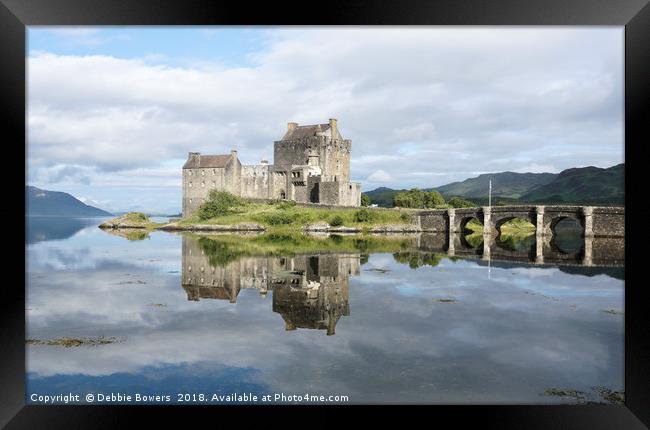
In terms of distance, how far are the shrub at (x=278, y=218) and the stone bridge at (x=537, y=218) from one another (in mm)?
13036

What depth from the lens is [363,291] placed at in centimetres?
1670

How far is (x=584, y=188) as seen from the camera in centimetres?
16012

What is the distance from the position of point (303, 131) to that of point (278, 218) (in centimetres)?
1508

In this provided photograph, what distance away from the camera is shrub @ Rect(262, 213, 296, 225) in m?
54.3

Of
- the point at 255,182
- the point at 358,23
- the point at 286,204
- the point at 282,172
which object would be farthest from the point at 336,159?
the point at 358,23

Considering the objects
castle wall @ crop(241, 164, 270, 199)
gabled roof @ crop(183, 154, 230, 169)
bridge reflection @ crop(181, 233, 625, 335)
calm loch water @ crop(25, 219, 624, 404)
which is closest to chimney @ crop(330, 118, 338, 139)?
castle wall @ crop(241, 164, 270, 199)

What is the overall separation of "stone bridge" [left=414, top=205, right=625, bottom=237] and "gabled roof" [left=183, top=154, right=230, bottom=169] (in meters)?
22.6

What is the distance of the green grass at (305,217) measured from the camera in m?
54.4

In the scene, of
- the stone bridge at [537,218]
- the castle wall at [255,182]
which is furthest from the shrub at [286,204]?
the stone bridge at [537,218]

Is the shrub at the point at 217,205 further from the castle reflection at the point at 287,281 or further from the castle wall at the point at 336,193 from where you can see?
the castle reflection at the point at 287,281

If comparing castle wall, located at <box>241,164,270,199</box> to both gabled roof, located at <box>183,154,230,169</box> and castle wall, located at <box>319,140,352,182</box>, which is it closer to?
gabled roof, located at <box>183,154,230,169</box>

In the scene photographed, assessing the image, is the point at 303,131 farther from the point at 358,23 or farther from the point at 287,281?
the point at 358,23
